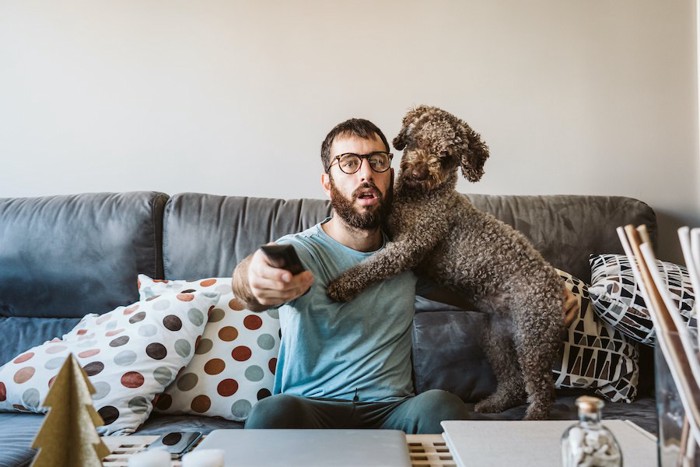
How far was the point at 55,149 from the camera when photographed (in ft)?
8.29

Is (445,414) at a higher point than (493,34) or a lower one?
→ lower

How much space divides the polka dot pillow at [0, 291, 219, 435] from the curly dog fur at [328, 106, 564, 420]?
694 millimetres

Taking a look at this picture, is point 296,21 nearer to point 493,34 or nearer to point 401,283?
point 493,34

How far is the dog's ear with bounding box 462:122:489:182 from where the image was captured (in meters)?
1.63

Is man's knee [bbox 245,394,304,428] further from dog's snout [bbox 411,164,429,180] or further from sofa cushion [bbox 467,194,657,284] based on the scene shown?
sofa cushion [bbox 467,194,657,284]

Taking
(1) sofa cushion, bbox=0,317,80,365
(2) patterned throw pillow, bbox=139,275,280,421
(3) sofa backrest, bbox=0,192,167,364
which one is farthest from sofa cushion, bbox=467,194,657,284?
(1) sofa cushion, bbox=0,317,80,365

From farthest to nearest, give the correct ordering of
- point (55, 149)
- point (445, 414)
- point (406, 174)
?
1. point (55, 149)
2. point (406, 174)
3. point (445, 414)

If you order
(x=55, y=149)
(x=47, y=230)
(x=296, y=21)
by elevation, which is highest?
(x=296, y=21)

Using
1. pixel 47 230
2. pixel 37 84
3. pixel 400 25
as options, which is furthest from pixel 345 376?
pixel 37 84

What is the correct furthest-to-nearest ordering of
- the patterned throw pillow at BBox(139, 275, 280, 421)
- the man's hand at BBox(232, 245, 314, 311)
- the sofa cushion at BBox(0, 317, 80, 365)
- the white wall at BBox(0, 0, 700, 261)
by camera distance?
the white wall at BBox(0, 0, 700, 261), the sofa cushion at BBox(0, 317, 80, 365), the patterned throw pillow at BBox(139, 275, 280, 421), the man's hand at BBox(232, 245, 314, 311)

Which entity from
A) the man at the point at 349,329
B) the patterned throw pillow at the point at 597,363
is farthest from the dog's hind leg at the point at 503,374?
the man at the point at 349,329

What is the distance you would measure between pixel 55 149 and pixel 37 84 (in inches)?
12.1

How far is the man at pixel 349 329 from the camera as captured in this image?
1329 mm

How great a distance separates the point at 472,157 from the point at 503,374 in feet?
2.39
